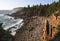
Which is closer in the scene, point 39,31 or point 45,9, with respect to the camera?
point 39,31

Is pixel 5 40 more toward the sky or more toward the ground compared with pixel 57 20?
more toward the ground

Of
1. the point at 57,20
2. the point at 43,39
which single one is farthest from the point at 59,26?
the point at 43,39

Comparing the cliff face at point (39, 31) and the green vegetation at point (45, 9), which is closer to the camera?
the cliff face at point (39, 31)

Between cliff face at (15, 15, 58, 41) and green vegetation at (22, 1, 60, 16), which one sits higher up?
green vegetation at (22, 1, 60, 16)

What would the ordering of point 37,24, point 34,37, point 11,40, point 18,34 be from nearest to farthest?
point 11,40 → point 34,37 → point 18,34 → point 37,24

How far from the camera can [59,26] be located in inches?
612

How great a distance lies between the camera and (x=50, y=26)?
17.0 metres

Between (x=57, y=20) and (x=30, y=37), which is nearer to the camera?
(x=57, y=20)

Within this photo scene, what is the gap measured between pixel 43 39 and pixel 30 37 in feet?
7.40

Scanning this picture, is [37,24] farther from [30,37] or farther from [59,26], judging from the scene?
[59,26]

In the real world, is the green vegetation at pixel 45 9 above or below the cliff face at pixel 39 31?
above

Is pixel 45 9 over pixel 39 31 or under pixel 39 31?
over

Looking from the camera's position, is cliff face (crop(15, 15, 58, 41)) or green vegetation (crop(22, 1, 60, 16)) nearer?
cliff face (crop(15, 15, 58, 41))

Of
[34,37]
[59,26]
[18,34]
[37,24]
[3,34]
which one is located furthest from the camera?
[37,24]
